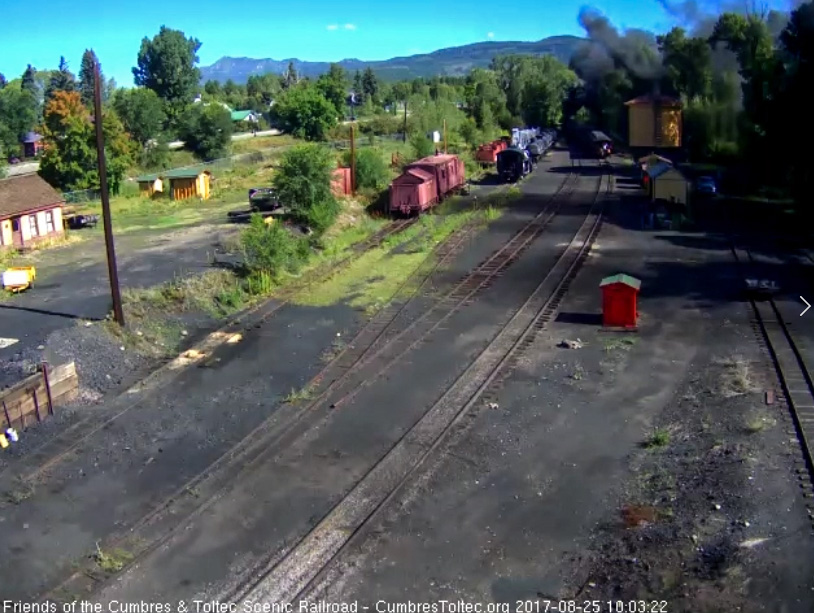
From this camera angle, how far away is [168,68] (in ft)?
303

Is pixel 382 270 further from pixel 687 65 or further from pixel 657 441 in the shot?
pixel 687 65

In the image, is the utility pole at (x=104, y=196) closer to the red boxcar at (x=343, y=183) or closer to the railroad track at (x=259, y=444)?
the railroad track at (x=259, y=444)

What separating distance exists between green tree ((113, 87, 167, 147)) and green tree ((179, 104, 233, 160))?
121 inches

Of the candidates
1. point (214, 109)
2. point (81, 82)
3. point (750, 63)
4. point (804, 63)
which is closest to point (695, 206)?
point (804, 63)

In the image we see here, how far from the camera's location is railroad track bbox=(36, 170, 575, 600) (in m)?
11.8

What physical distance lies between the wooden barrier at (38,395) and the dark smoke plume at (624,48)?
6763 cm

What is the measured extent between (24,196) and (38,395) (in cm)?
2102

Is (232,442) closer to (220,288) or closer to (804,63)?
(220,288)

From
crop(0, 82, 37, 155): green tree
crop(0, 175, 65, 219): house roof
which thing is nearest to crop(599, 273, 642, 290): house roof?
crop(0, 175, 65, 219): house roof

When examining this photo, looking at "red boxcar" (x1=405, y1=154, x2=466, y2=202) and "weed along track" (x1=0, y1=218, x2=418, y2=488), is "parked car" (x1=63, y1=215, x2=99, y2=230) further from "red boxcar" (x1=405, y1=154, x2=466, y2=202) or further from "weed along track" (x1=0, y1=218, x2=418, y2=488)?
"weed along track" (x1=0, y1=218, x2=418, y2=488)

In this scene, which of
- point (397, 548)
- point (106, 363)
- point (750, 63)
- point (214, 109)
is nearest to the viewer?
point (397, 548)

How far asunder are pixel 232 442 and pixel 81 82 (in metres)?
117

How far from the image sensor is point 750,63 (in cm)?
5222

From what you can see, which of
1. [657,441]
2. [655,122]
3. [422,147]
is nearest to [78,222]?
[422,147]
